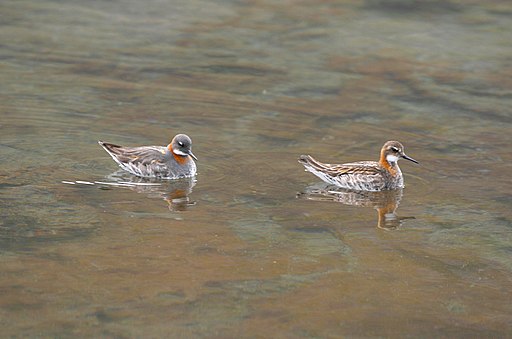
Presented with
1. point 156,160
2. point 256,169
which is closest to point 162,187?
point 156,160

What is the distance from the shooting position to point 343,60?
72.0 feet

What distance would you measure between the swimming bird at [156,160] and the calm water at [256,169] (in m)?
0.25

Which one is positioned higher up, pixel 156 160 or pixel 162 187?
pixel 156 160

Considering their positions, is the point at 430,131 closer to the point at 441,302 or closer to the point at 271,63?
the point at 271,63

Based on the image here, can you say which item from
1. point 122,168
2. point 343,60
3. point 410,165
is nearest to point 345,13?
point 343,60

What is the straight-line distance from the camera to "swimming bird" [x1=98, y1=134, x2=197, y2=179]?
15188 mm

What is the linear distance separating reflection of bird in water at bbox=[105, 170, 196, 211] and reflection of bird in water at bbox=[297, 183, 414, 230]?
4.77ft

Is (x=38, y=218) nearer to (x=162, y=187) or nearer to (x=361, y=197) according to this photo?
(x=162, y=187)

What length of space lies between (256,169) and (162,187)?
1316 mm

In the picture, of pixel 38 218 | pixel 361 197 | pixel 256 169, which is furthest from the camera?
pixel 256 169

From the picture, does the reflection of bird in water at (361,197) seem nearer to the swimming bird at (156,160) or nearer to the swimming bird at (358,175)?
the swimming bird at (358,175)

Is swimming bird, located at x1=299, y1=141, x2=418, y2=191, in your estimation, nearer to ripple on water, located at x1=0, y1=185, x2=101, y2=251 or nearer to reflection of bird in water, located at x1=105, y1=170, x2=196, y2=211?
reflection of bird in water, located at x1=105, y1=170, x2=196, y2=211

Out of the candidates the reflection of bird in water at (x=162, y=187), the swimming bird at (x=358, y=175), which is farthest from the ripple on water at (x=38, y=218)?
the swimming bird at (x=358, y=175)

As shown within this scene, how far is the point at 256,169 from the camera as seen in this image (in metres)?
15.3
